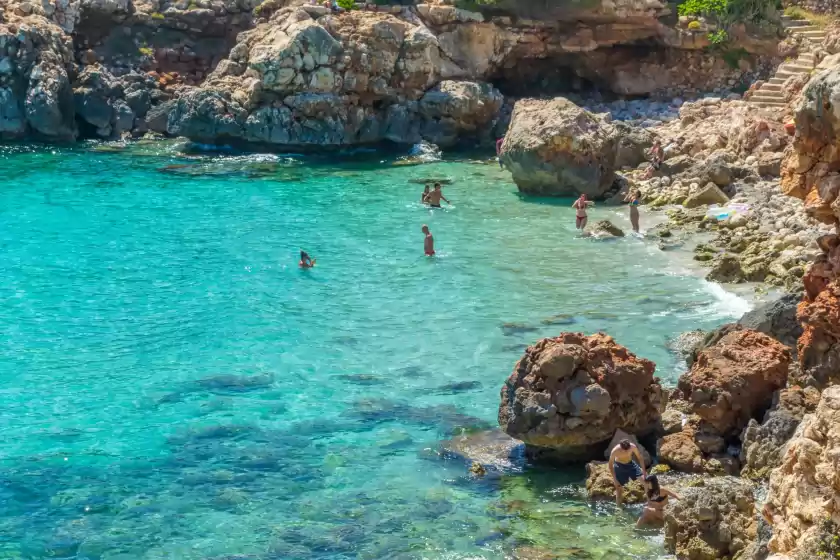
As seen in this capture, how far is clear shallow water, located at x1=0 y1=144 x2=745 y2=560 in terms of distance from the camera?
1589 cm

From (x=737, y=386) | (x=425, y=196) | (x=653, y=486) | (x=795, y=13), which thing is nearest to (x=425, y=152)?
(x=425, y=196)

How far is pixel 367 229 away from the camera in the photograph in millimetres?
35438

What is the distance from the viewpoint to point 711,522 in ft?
46.6

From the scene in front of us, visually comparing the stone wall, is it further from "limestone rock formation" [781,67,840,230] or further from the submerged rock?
"limestone rock formation" [781,67,840,230]

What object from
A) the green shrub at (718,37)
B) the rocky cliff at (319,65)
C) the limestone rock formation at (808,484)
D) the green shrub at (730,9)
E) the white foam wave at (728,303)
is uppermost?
the green shrub at (730,9)

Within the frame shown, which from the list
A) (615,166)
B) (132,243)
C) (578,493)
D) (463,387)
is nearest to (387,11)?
(615,166)

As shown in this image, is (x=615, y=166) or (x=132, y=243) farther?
(x=615, y=166)

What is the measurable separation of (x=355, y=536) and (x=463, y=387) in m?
6.50

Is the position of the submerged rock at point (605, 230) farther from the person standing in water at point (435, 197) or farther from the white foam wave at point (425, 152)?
the white foam wave at point (425, 152)

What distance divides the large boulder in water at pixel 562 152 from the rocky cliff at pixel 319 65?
9598mm

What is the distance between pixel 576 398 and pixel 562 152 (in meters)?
22.1

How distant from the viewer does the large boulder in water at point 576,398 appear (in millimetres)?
17125

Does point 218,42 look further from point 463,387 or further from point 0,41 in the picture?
point 463,387

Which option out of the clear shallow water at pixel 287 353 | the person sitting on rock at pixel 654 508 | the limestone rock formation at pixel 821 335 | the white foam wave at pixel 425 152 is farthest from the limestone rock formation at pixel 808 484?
the white foam wave at pixel 425 152
